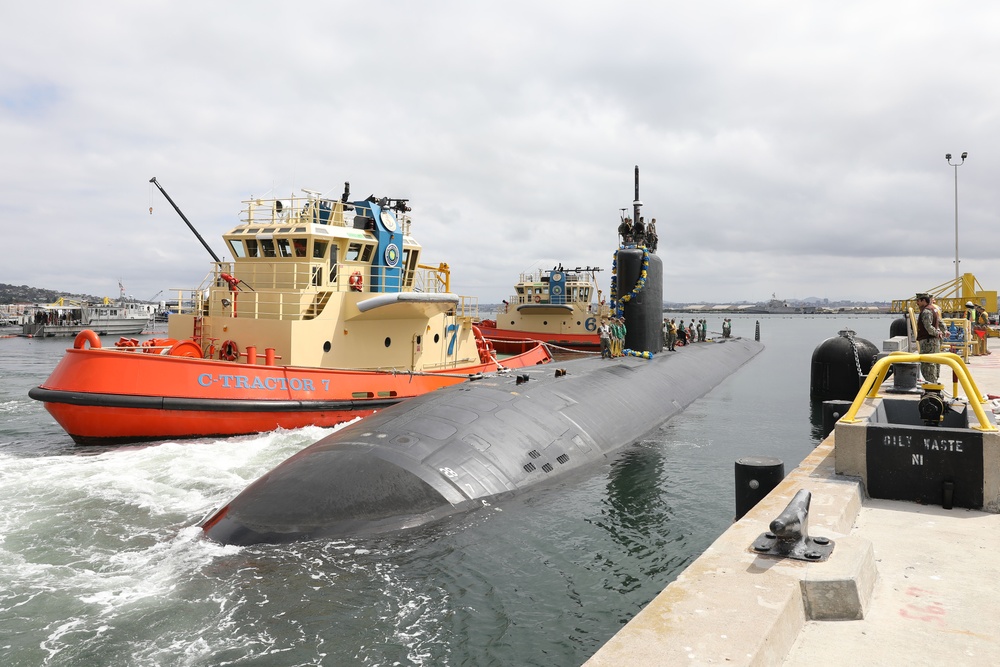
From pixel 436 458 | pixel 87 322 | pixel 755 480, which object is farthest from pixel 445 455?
pixel 87 322

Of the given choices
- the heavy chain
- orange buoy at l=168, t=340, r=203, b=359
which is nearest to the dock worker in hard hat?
the heavy chain

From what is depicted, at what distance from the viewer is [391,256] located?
19109 millimetres

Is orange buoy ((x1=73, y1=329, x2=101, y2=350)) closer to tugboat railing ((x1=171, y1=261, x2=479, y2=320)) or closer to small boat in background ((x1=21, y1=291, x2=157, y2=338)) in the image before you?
tugboat railing ((x1=171, y1=261, x2=479, y2=320))

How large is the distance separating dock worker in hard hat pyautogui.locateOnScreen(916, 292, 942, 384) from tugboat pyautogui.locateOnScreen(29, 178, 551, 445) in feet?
28.2

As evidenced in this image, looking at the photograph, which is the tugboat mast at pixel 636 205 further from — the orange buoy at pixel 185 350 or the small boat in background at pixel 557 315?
the small boat in background at pixel 557 315

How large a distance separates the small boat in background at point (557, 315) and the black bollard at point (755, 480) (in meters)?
32.7

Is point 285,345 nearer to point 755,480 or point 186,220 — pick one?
point 186,220

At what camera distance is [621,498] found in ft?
34.1

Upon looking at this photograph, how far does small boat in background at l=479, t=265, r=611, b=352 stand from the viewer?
137 ft

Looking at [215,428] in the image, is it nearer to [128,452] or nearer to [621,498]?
[128,452]

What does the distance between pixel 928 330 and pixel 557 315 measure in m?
31.1

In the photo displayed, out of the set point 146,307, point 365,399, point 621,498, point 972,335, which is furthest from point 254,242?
point 146,307

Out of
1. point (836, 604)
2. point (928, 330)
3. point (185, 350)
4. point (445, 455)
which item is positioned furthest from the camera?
point (185, 350)

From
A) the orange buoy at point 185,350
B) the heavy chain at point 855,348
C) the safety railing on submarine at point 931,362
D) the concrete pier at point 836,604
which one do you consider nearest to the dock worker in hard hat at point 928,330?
the safety railing on submarine at point 931,362
